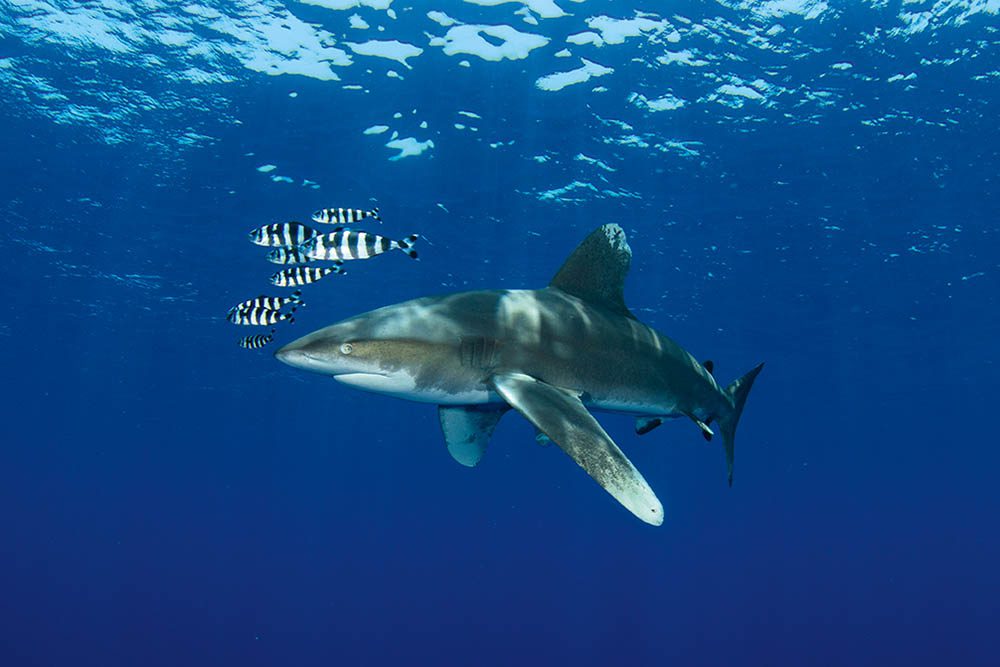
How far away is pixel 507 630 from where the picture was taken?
54438 mm

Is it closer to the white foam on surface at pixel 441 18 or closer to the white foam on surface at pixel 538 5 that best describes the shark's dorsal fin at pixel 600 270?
the white foam on surface at pixel 538 5

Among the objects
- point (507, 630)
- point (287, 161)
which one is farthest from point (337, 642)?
point (287, 161)

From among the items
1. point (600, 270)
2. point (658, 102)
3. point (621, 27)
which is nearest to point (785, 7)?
point (621, 27)

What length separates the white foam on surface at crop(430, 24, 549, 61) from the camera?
12.9 metres

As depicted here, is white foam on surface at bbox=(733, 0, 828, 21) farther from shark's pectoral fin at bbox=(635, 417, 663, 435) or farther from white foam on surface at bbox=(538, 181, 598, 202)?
shark's pectoral fin at bbox=(635, 417, 663, 435)

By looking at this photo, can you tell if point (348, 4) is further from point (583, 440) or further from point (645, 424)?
point (583, 440)

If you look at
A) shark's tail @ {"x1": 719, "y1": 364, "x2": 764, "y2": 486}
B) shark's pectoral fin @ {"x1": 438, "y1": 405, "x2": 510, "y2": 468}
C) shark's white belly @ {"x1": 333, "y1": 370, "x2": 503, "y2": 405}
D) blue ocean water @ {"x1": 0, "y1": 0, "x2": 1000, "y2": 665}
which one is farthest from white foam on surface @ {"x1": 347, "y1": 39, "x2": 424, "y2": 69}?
shark's white belly @ {"x1": 333, "y1": 370, "x2": 503, "y2": 405}

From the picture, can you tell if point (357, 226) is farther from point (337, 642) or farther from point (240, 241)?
point (337, 642)

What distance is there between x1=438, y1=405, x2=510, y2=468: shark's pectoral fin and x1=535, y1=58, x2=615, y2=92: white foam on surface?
10.3m

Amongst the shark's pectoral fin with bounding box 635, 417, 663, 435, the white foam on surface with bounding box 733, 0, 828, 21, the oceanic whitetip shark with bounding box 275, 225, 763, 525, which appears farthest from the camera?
the white foam on surface with bounding box 733, 0, 828, 21

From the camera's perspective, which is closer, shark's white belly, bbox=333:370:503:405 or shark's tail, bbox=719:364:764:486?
shark's white belly, bbox=333:370:503:405

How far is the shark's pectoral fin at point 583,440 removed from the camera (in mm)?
3096

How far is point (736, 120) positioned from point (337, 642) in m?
46.8

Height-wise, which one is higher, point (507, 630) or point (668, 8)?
point (668, 8)
